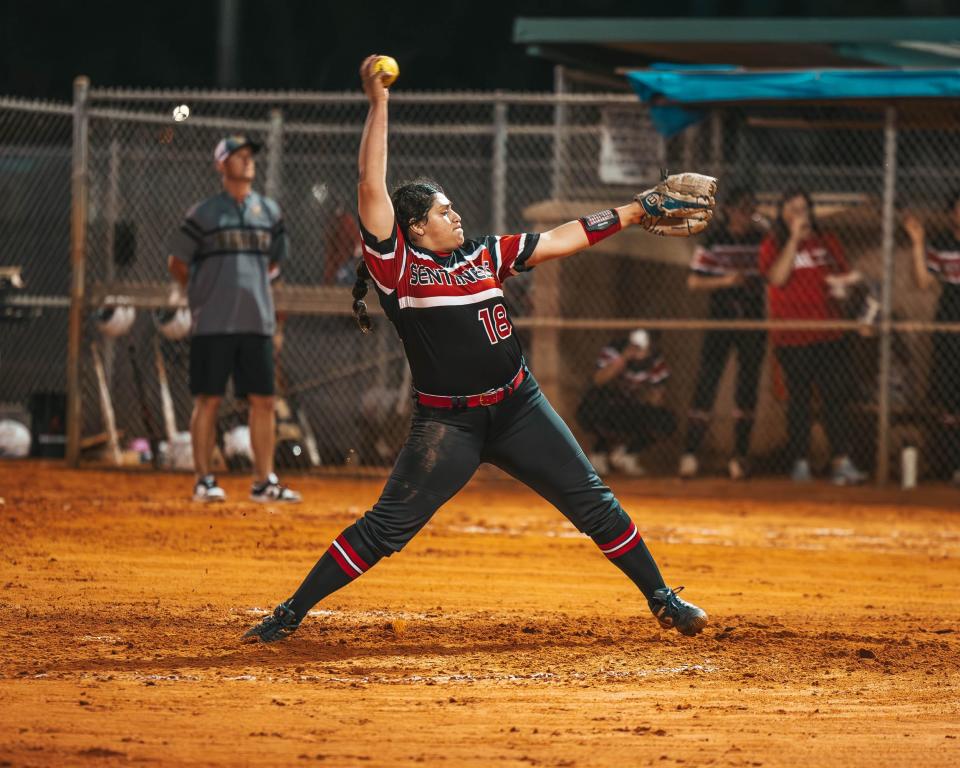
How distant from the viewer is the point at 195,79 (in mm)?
→ 23375

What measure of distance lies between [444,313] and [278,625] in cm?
147

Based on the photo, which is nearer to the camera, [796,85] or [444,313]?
[444,313]

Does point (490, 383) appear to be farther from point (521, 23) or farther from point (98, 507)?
point (521, 23)

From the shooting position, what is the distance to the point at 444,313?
622 centimetres

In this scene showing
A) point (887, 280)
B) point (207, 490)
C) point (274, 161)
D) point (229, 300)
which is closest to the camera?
point (229, 300)

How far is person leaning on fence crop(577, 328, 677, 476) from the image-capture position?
13.6 metres

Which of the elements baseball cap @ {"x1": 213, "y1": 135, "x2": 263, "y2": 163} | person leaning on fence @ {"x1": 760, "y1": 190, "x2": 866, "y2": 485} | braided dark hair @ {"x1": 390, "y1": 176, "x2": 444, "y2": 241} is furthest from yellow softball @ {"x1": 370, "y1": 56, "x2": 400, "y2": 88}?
person leaning on fence @ {"x1": 760, "y1": 190, "x2": 866, "y2": 485}

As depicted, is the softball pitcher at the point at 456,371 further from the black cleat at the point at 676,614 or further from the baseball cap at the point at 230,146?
the baseball cap at the point at 230,146

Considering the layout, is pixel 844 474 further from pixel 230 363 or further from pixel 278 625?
pixel 278 625

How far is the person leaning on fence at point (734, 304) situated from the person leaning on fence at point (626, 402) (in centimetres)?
35

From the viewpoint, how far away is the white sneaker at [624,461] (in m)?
13.8

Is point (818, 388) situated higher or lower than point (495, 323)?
lower

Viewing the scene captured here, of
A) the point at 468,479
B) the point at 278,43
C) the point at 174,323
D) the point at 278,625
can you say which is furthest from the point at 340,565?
the point at 278,43

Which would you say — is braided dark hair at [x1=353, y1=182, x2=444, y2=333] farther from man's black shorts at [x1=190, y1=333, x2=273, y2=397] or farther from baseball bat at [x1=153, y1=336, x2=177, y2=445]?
baseball bat at [x1=153, y1=336, x2=177, y2=445]
